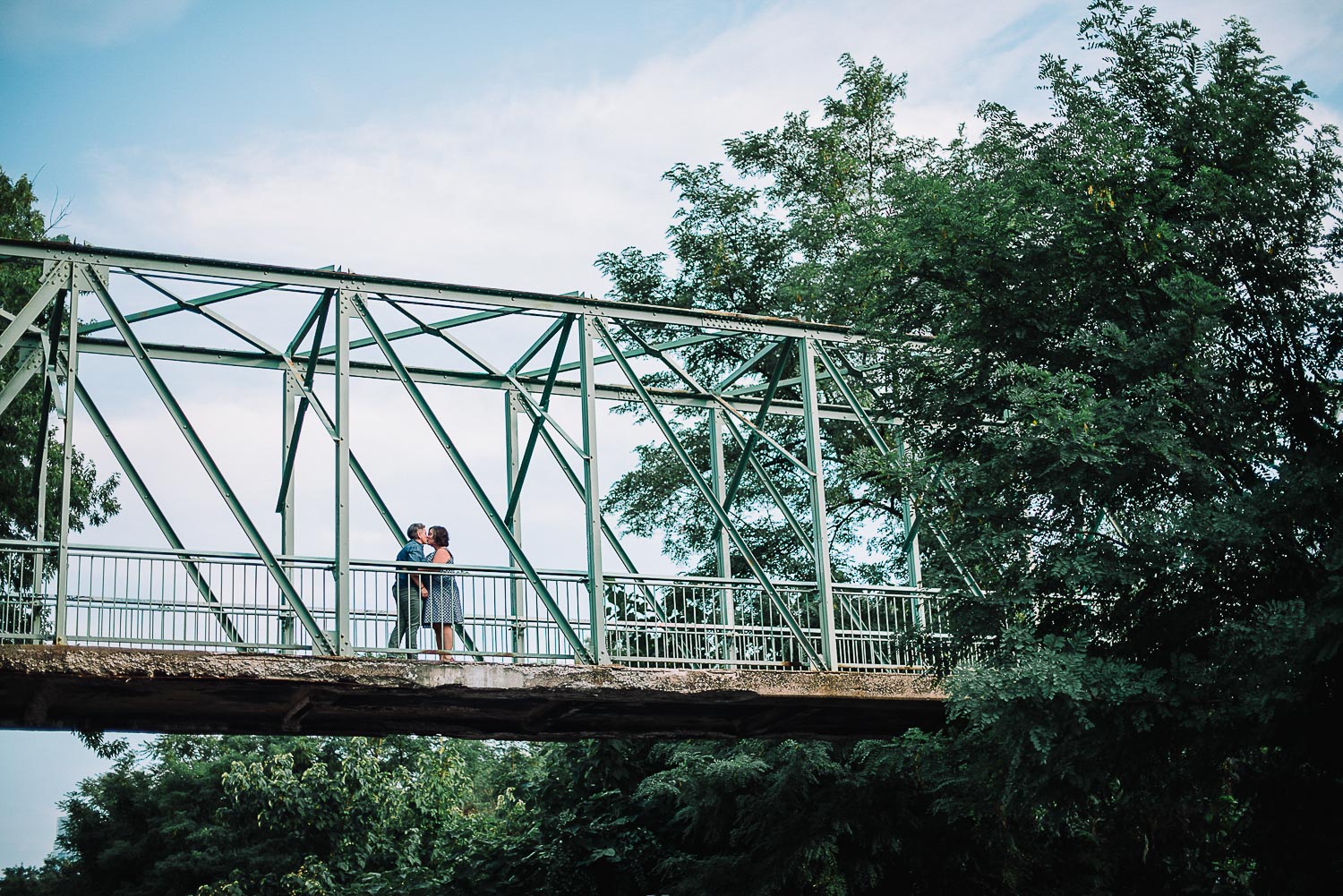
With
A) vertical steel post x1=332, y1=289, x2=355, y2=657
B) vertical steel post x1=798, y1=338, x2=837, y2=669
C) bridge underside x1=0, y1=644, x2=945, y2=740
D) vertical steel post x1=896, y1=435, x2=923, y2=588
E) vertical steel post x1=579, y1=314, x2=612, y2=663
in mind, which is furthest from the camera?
vertical steel post x1=896, y1=435, x2=923, y2=588

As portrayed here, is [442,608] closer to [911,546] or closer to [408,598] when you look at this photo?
Answer: [408,598]

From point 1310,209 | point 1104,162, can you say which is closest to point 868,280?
point 1104,162

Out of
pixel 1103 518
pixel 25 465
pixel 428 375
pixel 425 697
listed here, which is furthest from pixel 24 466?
pixel 1103 518

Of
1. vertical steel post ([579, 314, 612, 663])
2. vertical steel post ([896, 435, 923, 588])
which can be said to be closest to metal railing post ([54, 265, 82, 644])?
vertical steel post ([579, 314, 612, 663])

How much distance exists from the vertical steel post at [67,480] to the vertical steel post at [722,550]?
25.5 ft

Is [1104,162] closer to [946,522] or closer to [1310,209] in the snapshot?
[1310,209]

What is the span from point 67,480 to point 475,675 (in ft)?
16.0

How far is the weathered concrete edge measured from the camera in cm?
1470

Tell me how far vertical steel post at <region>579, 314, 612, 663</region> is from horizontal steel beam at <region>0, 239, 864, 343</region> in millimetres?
520

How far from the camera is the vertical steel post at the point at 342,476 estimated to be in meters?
16.1

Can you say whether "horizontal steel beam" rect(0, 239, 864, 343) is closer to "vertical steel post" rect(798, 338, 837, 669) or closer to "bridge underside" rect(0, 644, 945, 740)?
"vertical steel post" rect(798, 338, 837, 669)

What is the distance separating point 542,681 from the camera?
16.7 metres

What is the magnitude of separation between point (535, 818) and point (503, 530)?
12.3 meters

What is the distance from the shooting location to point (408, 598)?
53.8ft
